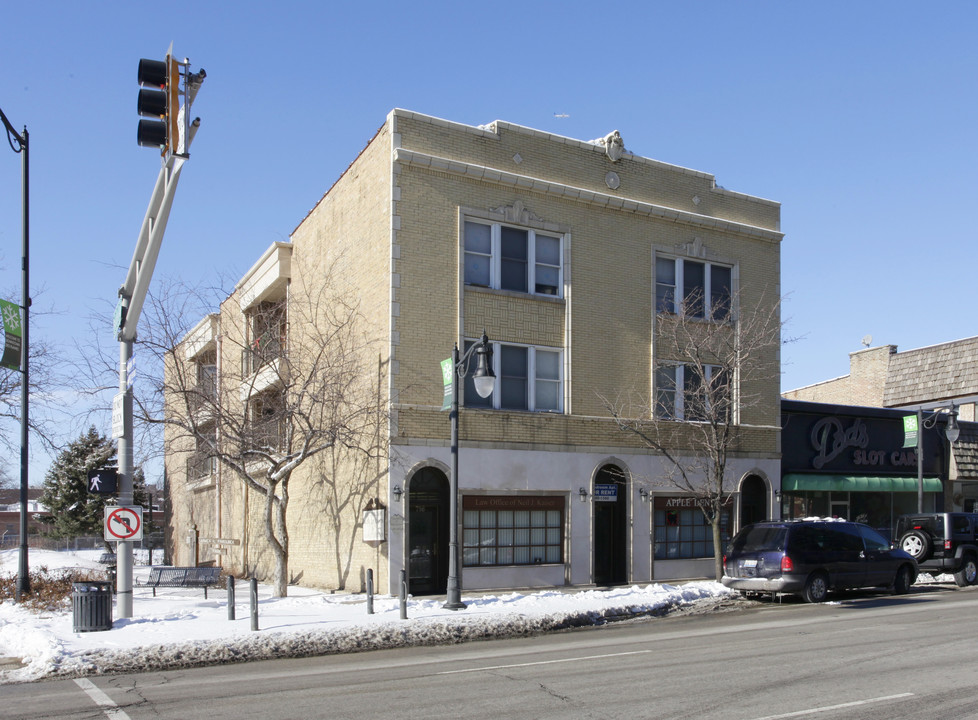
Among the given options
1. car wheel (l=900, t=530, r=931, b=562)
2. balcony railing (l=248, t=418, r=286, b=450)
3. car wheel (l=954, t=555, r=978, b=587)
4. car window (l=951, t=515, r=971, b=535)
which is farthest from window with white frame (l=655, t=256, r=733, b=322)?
balcony railing (l=248, t=418, r=286, b=450)

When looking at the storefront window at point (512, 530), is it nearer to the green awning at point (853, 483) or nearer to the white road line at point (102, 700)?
the green awning at point (853, 483)

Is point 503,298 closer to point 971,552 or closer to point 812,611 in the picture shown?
point 812,611

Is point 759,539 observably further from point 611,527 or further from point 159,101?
point 159,101

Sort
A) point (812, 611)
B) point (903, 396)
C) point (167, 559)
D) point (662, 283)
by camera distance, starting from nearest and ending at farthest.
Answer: point (812, 611)
point (662, 283)
point (903, 396)
point (167, 559)

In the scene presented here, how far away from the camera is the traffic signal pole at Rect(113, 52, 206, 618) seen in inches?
414

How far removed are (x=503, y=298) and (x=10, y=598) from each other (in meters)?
12.5

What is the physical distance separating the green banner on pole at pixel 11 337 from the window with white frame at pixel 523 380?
31.6ft

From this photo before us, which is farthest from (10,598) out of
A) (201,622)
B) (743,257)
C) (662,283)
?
(743,257)

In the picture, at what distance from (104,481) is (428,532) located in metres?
Result: 8.49

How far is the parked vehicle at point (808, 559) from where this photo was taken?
1945 cm

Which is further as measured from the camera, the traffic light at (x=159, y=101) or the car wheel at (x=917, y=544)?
the car wheel at (x=917, y=544)

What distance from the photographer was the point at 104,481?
15.6 metres

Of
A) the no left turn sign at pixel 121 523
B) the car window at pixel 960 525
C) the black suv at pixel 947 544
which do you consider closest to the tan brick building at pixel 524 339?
the black suv at pixel 947 544

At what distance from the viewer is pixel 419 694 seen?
10312 millimetres
